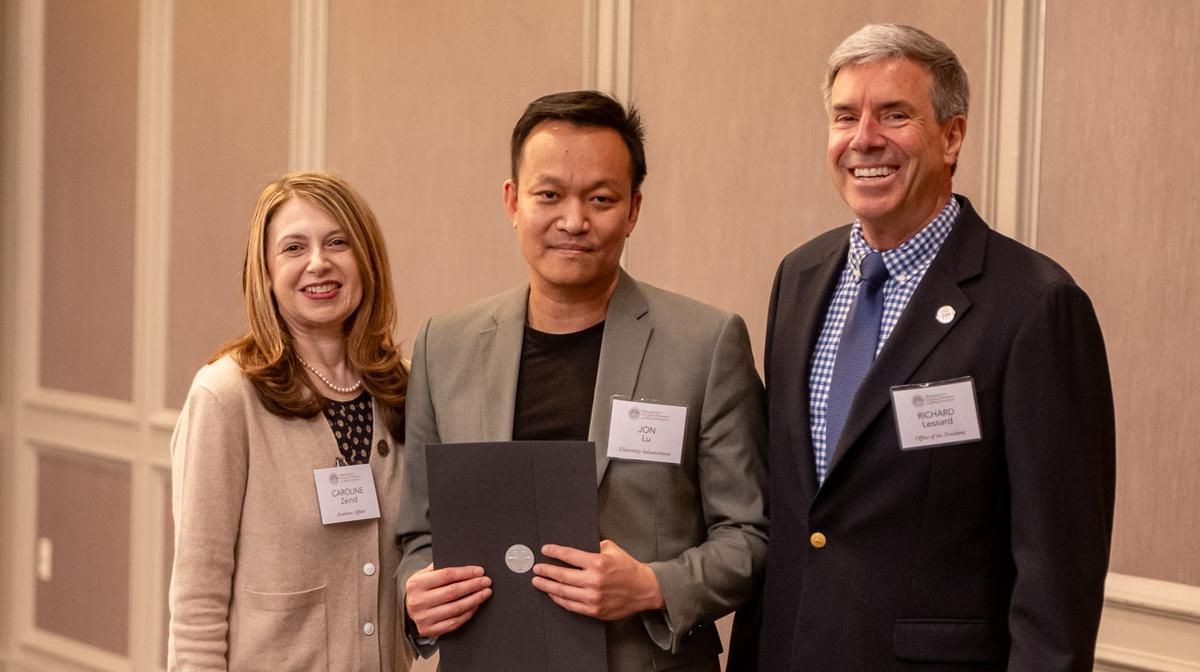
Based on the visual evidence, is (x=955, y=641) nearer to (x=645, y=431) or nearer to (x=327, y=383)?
(x=645, y=431)

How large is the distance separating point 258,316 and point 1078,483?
4.69ft

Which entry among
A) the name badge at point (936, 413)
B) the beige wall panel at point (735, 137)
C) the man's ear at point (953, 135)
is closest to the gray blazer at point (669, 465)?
the name badge at point (936, 413)

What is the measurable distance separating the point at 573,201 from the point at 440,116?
1920 millimetres

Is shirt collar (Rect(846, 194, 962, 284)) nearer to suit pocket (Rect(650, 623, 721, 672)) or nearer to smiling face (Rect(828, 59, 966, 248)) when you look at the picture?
smiling face (Rect(828, 59, 966, 248))

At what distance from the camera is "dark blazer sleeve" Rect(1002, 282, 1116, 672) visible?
1803 millimetres

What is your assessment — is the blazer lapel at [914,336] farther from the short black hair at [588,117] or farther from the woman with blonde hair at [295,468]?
the woman with blonde hair at [295,468]

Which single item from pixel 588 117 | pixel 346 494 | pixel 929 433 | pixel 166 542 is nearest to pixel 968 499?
pixel 929 433

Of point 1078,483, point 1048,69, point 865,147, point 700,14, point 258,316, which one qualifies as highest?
point 700,14

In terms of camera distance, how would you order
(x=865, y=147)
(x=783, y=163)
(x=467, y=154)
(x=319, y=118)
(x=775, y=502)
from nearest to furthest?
(x=865, y=147) < (x=775, y=502) < (x=783, y=163) < (x=467, y=154) < (x=319, y=118)

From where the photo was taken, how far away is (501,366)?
221 centimetres

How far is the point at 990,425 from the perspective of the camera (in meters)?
1.87

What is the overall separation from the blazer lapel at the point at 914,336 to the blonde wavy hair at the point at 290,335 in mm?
896

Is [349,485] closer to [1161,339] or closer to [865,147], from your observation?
[865,147]

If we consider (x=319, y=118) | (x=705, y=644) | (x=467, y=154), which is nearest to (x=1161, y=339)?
(x=705, y=644)
